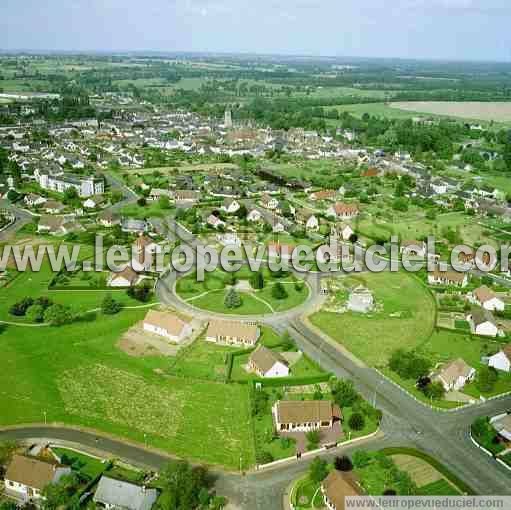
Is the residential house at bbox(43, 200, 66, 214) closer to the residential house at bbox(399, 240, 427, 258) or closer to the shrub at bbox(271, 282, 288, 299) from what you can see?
the shrub at bbox(271, 282, 288, 299)

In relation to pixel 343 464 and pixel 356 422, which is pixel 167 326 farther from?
pixel 343 464

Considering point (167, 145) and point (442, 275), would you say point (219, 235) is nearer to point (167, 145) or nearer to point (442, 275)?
→ point (442, 275)

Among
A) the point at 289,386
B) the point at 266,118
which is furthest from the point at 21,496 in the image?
the point at 266,118

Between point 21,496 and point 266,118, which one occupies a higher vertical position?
point 266,118

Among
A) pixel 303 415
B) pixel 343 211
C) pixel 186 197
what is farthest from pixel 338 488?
pixel 186 197

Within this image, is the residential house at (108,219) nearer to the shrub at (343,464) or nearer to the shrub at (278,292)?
the shrub at (278,292)

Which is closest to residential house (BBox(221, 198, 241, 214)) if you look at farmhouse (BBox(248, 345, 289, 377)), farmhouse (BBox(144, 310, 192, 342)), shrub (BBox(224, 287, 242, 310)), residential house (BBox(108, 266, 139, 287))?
residential house (BBox(108, 266, 139, 287))

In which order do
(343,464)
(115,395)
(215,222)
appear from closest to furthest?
(343,464), (115,395), (215,222)
